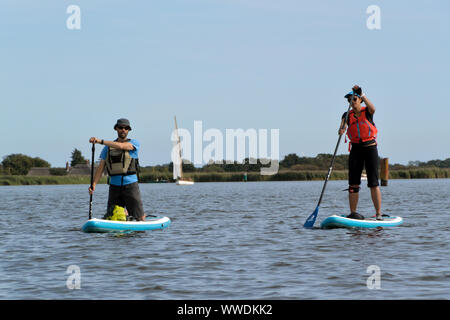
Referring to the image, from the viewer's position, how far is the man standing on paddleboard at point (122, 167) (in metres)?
11.6

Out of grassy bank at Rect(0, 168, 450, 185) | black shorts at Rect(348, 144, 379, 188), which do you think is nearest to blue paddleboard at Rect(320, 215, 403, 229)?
black shorts at Rect(348, 144, 379, 188)

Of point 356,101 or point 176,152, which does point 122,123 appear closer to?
point 356,101

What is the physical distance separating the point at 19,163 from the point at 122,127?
122706mm

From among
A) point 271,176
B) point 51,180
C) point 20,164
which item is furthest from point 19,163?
point 271,176

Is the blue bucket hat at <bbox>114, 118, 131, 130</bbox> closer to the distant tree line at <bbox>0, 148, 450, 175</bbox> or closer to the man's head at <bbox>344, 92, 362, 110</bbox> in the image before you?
the man's head at <bbox>344, 92, 362, 110</bbox>

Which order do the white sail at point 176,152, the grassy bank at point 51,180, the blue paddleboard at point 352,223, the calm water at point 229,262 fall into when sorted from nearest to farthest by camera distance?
the calm water at point 229,262, the blue paddleboard at point 352,223, the white sail at point 176,152, the grassy bank at point 51,180

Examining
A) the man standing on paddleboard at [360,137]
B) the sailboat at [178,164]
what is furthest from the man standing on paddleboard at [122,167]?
the sailboat at [178,164]

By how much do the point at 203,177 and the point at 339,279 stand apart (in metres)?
67.8

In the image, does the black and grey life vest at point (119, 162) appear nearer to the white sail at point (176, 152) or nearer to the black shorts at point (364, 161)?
the black shorts at point (364, 161)

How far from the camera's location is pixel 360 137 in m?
11.8

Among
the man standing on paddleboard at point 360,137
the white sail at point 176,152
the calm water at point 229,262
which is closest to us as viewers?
the calm water at point 229,262
